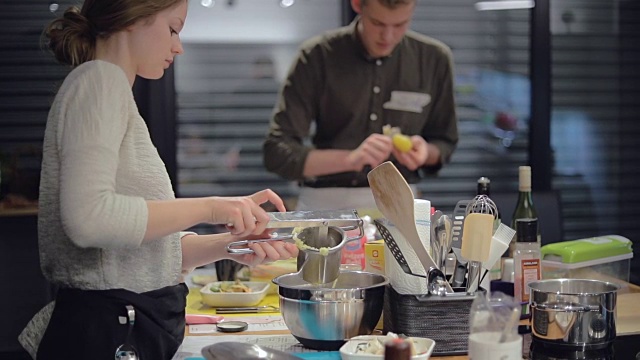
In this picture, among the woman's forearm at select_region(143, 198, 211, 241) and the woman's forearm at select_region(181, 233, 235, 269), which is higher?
the woman's forearm at select_region(143, 198, 211, 241)

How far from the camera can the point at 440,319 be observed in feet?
5.75

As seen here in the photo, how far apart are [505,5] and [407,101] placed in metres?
1.12

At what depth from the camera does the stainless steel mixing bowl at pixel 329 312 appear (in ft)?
5.75

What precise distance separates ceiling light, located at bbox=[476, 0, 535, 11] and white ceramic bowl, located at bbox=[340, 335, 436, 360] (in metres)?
3.31

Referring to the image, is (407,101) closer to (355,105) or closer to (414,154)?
(355,105)

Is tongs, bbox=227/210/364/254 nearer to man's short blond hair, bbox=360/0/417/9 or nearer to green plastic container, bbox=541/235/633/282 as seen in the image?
green plastic container, bbox=541/235/633/282

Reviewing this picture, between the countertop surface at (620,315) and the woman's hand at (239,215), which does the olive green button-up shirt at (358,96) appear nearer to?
the countertop surface at (620,315)

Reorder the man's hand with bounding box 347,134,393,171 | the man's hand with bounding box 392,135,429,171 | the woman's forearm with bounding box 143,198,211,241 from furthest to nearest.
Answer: the man's hand with bounding box 392,135,429,171, the man's hand with bounding box 347,134,393,171, the woman's forearm with bounding box 143,198,211,241

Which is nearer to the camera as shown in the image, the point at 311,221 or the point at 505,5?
the point at 311,221

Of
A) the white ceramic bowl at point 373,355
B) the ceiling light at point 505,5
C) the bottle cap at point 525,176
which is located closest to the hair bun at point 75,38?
the white ceramic bowl at point 373,355

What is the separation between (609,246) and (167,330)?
4.02 ft

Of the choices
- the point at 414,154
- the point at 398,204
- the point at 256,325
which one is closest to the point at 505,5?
the point at 414,154

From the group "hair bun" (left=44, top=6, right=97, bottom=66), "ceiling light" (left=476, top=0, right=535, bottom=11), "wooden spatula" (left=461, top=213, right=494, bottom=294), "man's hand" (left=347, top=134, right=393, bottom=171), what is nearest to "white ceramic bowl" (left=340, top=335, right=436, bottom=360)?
"wooden spatula" (left=461, top=213, right=494, bottom=294)

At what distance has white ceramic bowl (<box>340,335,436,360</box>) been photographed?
1.58 metres
